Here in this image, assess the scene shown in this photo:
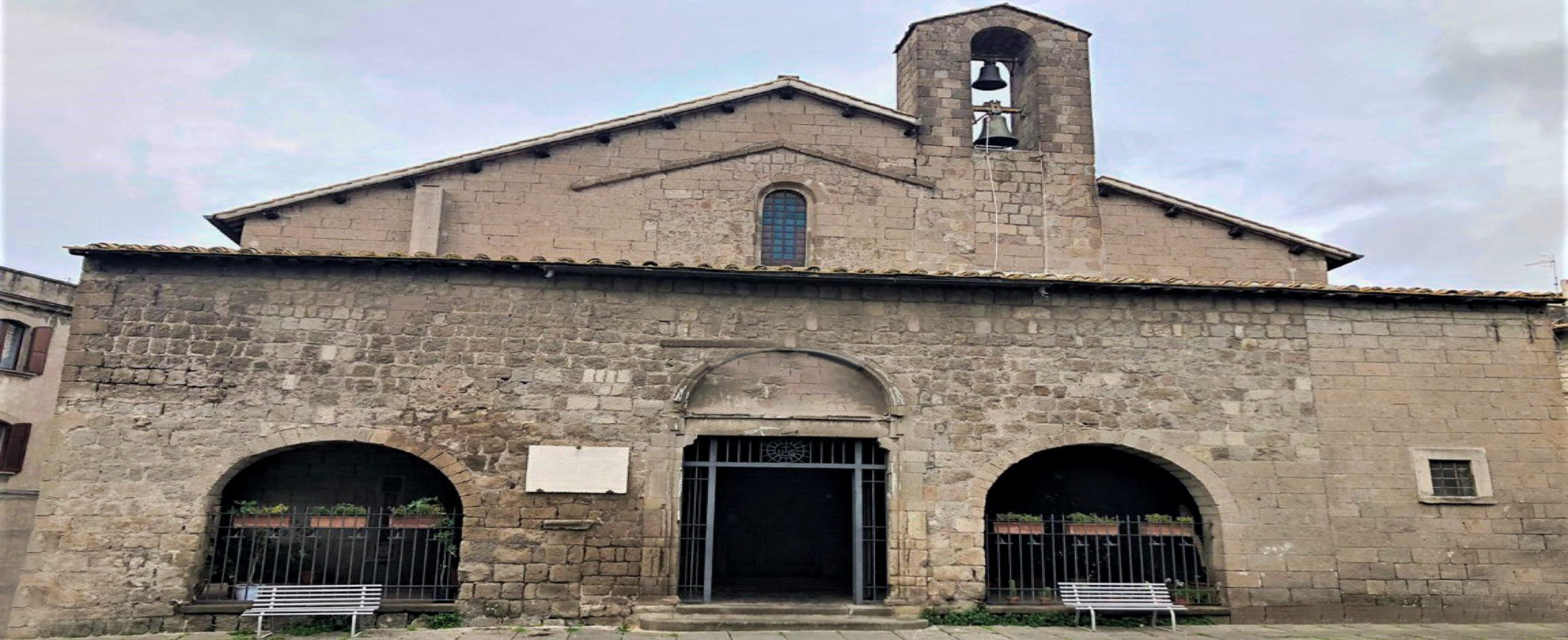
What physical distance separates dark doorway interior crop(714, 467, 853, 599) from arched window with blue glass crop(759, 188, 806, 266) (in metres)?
3.27

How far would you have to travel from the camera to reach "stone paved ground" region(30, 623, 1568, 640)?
A: 9.25 metres

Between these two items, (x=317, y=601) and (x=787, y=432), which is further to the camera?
(x=787, y=432)

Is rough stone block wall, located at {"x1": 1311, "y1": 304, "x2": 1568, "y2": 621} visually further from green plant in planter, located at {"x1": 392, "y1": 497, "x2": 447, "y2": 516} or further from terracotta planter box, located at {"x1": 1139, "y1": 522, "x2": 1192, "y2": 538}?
green plant in planter, located at {"x1": 392, "y1": 497, "x2": 447, "y2": 516}

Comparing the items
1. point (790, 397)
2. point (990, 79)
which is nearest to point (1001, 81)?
point (990, 79)

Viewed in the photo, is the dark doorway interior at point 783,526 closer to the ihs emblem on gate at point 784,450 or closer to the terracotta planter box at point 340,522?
the ihs emblem on gate at point 784,450

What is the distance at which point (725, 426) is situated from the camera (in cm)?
1048

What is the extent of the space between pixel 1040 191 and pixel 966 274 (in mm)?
4660

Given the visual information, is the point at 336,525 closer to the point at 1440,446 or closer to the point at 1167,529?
the point at 1167,529

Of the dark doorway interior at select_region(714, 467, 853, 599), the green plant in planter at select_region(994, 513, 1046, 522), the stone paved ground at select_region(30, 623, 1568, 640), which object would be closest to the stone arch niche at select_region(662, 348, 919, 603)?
the stone paved ground at select_region(30, 623, 1568, 640)

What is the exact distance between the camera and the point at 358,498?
38.6ft

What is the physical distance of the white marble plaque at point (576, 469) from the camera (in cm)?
1009

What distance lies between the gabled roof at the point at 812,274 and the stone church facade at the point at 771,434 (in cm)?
5

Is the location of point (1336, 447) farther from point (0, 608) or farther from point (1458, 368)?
point (0, 608)

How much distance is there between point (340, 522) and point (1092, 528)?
28.5 feet
